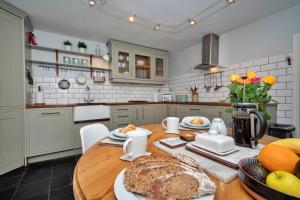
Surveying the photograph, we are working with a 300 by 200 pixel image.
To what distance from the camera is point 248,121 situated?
657mm

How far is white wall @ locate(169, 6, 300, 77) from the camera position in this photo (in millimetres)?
1985

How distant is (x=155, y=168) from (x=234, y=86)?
65 centimetres

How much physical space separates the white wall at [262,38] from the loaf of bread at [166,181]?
2596mm

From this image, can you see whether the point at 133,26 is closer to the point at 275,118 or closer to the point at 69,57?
the point at 69,57

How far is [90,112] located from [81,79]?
2.78ft

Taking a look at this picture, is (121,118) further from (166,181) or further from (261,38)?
(261,38)

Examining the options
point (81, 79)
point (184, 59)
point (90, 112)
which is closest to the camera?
point (90, 112)

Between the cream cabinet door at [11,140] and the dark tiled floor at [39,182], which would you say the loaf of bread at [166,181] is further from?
the cream cabinet door at [11,140]

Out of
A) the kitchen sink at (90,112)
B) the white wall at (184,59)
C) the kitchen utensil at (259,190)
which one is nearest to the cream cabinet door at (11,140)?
the kitchen sink at (90,112)

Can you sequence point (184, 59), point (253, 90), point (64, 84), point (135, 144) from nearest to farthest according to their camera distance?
point (135, 144) < point (253, 90) < point (64, 84) < point (184, 59)

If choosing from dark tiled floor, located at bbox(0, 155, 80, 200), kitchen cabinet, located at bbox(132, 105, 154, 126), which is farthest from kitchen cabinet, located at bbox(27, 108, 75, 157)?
kitchen cabinet, located at bbox(132, 105, 154, 126)

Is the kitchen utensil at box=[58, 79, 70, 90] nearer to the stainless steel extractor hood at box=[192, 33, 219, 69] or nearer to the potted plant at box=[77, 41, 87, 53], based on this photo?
the potted plant at box=[77, 41, 87, 53]

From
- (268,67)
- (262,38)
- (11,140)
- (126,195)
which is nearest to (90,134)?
(126,195)

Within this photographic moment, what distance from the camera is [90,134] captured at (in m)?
0.98
